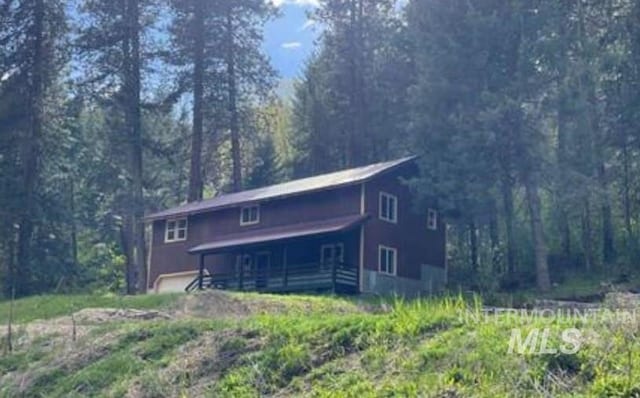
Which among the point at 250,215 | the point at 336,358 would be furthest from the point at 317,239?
the point at 336,358

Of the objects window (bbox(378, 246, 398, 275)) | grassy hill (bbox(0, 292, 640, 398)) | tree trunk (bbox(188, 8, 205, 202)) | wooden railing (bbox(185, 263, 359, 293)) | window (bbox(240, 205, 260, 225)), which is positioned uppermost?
tree trunk (bbox(188, 8, 205, 202))

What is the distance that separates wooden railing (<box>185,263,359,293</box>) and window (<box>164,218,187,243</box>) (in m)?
3.82

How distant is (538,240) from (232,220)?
11.5m

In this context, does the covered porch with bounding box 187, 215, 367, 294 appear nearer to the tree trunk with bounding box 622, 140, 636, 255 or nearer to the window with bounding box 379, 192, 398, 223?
the window with bounding box 379, 192, 398, 223

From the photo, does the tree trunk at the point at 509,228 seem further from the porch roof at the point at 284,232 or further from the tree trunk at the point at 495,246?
the porch roof at the point at 284,232

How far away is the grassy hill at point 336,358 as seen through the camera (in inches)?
364

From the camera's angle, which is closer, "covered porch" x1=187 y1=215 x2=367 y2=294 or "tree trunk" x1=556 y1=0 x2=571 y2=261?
"covered porch" x1=187 y1=215 x2=367 y2=294

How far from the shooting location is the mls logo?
9461mm

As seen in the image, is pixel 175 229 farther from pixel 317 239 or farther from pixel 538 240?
pixel 538 240

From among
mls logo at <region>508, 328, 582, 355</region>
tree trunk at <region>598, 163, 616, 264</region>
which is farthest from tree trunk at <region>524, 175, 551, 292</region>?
mls logo at <region>508, 328, 582, 355</region>

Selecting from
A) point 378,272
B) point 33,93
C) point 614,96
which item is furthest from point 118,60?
point 614,96

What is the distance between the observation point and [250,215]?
37.1 m

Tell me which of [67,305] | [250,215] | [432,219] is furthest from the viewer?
[432,219]

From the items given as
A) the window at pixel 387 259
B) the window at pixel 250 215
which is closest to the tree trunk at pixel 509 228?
the window at pixel 387 259
